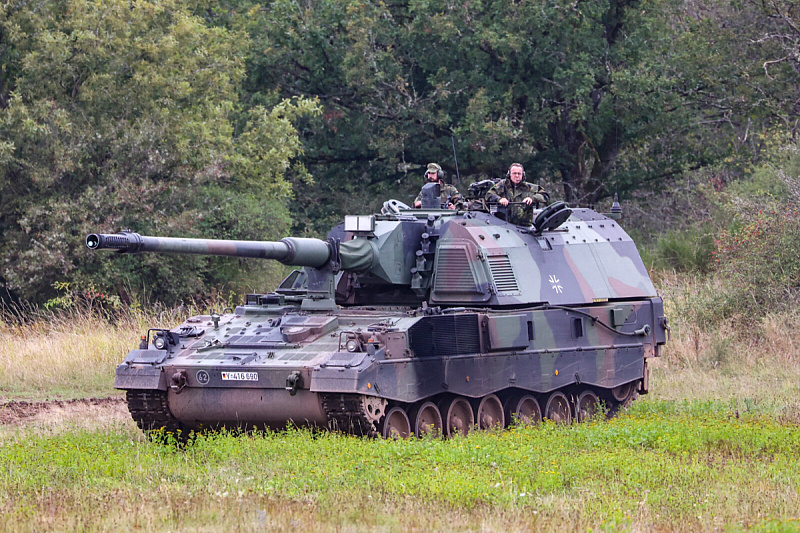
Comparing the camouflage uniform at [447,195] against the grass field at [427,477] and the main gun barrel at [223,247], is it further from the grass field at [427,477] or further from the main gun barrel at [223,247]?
Result: the grass field at [427,477]

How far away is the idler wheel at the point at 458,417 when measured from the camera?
11984 mm

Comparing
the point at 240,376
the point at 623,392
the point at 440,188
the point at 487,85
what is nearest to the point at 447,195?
the point at 440,188

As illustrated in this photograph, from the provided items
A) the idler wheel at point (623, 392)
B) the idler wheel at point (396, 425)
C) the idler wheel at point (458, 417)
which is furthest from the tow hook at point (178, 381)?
the idler wheel at point (623, 392)

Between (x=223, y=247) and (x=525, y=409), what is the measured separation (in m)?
4.07

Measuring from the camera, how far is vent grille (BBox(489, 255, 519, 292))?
1256 cm

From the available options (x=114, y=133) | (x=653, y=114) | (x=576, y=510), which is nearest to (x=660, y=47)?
(x=653, y=114)

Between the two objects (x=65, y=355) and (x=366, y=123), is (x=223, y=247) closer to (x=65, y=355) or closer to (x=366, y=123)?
(x=65, y=355)

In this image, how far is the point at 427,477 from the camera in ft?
29.1

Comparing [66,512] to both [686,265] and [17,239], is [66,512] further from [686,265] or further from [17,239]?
[686,265]

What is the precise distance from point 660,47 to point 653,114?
1.82 m

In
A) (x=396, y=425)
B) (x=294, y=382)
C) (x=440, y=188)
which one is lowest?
(x=396, y=425)

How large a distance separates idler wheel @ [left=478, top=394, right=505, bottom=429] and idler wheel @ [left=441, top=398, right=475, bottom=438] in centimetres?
13

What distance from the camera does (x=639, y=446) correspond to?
1084 centimetres

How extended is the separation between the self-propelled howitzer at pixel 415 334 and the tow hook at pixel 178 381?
14mm
